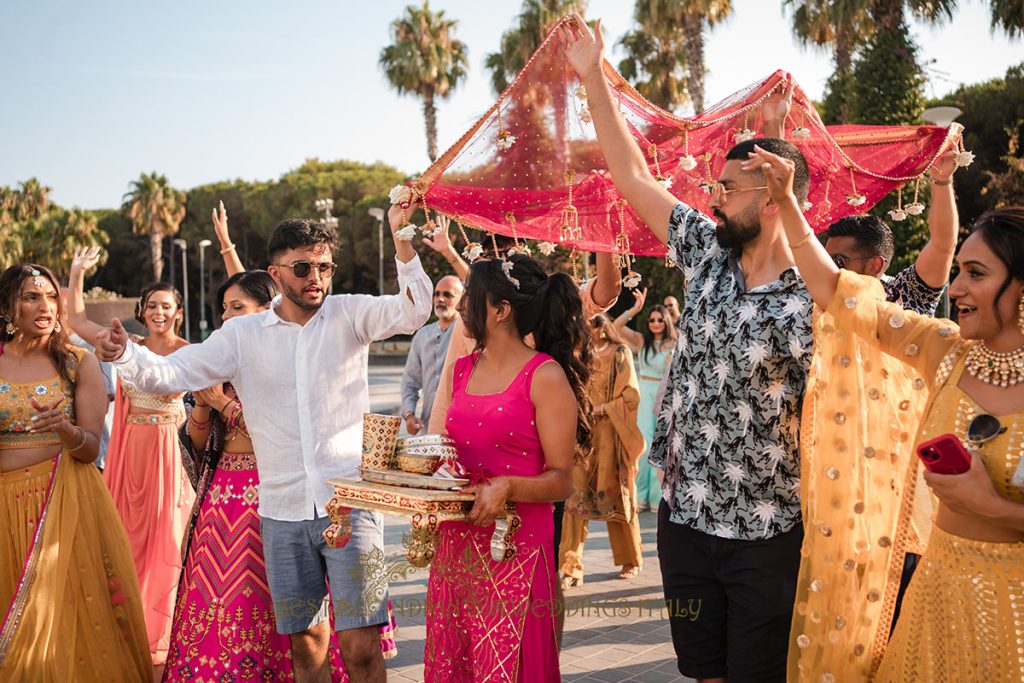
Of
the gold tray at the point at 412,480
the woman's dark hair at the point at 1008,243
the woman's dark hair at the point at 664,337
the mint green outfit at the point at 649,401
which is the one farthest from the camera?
the woman's dark hair at the point at 664,337

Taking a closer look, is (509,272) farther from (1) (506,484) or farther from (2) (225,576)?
(2) (225,576)

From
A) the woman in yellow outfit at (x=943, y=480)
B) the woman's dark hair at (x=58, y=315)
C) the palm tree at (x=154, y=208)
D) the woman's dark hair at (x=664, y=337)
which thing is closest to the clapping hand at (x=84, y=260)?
the woman's dark hair at (x=58, y=315)

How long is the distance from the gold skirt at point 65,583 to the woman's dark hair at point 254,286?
44.1 inches

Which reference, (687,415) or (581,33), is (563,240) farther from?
(687,415)

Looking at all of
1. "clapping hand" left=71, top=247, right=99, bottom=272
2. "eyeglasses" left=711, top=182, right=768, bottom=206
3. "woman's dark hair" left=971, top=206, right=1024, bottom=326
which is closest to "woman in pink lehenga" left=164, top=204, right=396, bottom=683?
"clapping hand" left=71, top=247, right=99, bottom=272

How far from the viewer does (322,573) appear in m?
3.78

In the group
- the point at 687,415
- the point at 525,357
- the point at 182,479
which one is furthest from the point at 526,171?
the point at 182,479

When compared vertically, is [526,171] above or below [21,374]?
above

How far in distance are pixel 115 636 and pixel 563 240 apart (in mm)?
2826

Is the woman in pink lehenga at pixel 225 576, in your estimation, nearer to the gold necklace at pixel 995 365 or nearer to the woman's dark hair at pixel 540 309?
the woman's dark hair at pixel 540 309

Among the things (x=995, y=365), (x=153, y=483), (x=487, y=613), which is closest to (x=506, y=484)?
(x=487, y=613)

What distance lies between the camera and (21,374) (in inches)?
174

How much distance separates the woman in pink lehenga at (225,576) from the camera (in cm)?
410

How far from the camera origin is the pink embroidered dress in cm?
303
